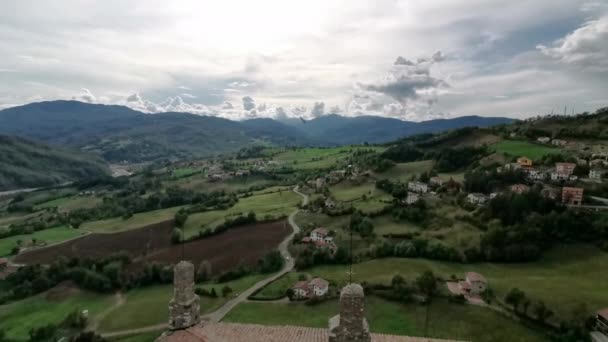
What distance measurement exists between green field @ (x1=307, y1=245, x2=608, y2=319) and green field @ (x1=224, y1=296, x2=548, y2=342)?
5.32m

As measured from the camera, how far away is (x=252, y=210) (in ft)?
290

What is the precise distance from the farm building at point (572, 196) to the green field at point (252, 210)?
5219 centimetres

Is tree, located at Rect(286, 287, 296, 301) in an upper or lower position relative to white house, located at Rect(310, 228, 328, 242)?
lower

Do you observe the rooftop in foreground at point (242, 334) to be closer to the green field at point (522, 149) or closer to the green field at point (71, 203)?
the green field at point (522, 149)

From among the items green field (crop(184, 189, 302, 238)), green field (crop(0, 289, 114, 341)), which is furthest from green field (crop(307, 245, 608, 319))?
green field (crop(184, 189, 302, 238))

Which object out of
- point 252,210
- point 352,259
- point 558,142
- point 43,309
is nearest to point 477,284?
point 352,259

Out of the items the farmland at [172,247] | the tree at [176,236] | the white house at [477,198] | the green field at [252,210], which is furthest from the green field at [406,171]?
the tree at [176,236]

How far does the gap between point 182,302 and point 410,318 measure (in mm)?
31221

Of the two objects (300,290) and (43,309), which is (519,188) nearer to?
(300,290)

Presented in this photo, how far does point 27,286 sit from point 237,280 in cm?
3508

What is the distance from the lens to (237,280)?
54344mm

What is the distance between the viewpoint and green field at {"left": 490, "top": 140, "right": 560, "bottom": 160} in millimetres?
99438


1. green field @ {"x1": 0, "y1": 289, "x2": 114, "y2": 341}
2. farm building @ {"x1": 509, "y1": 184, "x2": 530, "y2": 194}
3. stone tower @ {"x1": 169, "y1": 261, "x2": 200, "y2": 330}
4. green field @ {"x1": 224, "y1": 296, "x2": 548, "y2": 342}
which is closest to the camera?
stone tower @ {"x1": 169, "y1": 261, "x2": 200, "y2": 330}

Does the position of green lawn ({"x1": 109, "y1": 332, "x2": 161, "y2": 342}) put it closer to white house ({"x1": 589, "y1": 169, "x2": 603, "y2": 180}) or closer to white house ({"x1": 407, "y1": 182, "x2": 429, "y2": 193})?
white house ({"x1": 407, "y1": 182, "x2": 429, "y2": 193})
